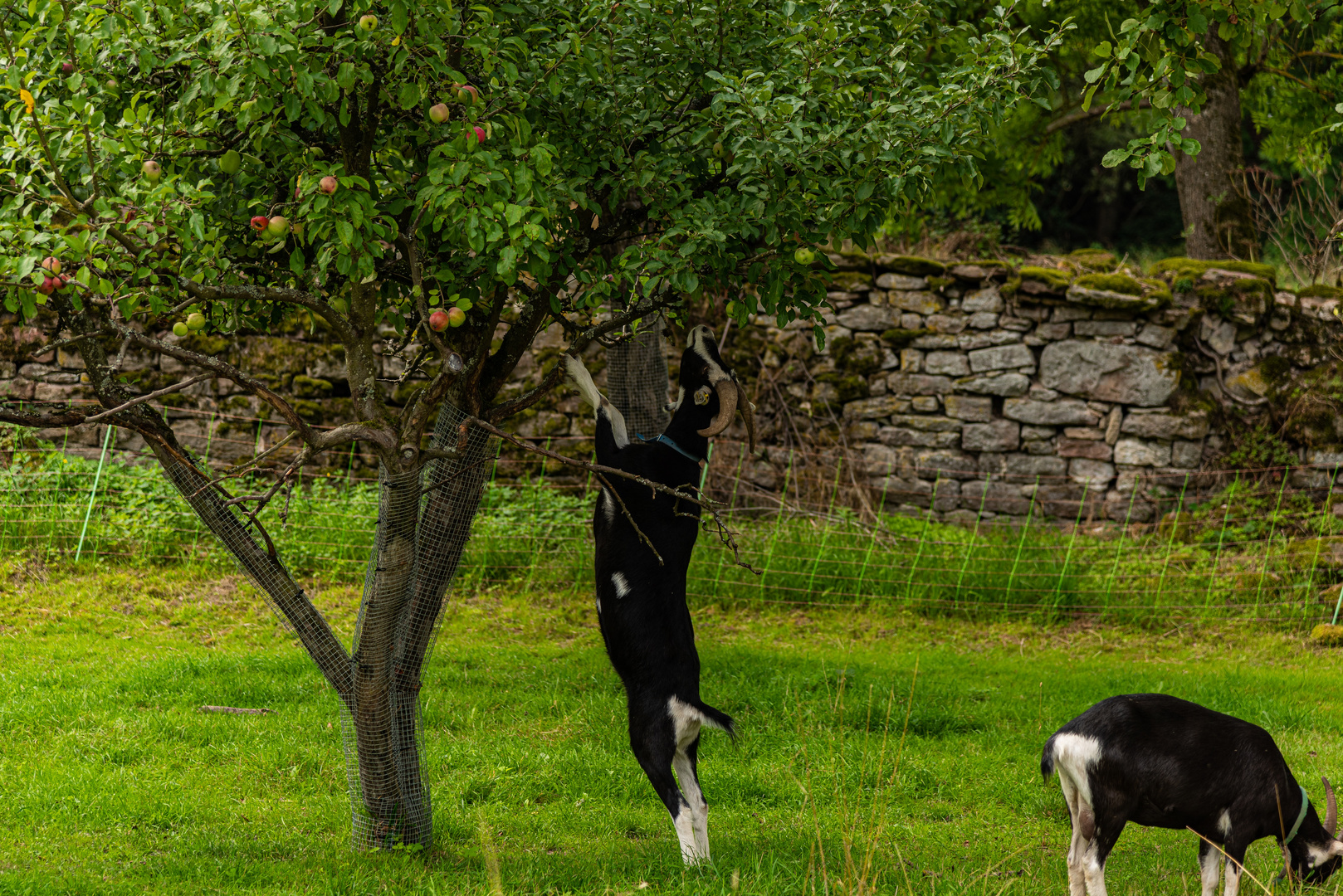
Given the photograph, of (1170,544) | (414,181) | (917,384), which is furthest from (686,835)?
(917,384)

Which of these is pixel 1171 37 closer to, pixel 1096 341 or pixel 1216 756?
pixel 1216 756

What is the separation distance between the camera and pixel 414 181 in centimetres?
397

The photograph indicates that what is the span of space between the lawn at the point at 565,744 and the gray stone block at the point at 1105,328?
304cm

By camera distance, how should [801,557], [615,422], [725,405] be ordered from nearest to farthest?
[725,405], [615,422], [801,557]

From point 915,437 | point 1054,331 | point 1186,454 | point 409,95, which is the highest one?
point 409,95

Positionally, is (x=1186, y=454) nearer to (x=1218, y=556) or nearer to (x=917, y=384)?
(x=1218, y=556)

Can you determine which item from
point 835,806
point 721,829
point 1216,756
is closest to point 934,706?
point 835,806

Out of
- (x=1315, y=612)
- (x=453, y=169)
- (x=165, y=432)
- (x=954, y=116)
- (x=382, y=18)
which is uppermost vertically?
(x=382, y=18)

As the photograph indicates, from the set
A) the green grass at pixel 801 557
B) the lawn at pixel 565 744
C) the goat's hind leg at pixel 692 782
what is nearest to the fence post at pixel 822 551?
the green grass at pixel 801 557

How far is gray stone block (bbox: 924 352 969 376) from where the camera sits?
412 inches

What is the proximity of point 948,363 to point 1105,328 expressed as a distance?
1.43 m

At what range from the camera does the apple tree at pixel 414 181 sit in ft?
10.6

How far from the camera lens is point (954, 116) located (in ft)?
12.9

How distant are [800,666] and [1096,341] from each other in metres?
4.99
